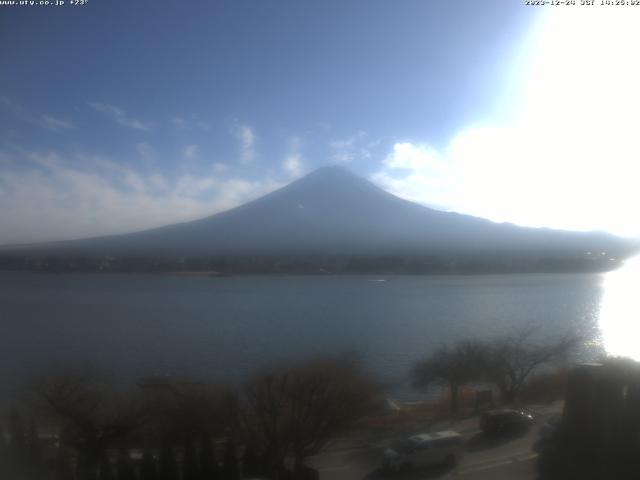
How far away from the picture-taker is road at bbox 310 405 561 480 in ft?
7.66

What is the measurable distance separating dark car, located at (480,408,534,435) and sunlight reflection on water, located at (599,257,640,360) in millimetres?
905

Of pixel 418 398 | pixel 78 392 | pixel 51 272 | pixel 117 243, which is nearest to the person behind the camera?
pixel 78 392

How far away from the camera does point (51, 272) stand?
7.51m

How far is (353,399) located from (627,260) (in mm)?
5839

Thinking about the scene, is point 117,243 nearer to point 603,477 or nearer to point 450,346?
point 450,346

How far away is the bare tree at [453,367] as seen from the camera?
131 inches

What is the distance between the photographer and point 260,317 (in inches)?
230

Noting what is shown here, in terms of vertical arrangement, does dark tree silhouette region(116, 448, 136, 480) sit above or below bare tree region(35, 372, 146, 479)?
below

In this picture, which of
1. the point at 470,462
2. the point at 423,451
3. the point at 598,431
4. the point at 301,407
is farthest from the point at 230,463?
the point at 598,431

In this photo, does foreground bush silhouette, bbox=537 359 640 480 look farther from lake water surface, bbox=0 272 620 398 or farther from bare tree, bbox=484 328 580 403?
lake water surface, bbox=0 272 620 398

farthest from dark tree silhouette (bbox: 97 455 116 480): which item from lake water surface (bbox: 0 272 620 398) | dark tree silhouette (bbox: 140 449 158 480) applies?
lake water surface (bbox: 0 272 620 398)

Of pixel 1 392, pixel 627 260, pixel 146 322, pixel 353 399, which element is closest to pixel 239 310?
pixel 146 322

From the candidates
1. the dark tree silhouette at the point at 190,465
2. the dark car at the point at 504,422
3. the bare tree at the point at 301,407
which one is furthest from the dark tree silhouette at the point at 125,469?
the dark car at the point at 504,422

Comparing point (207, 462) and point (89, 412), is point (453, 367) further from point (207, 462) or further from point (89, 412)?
point (89, 412)
